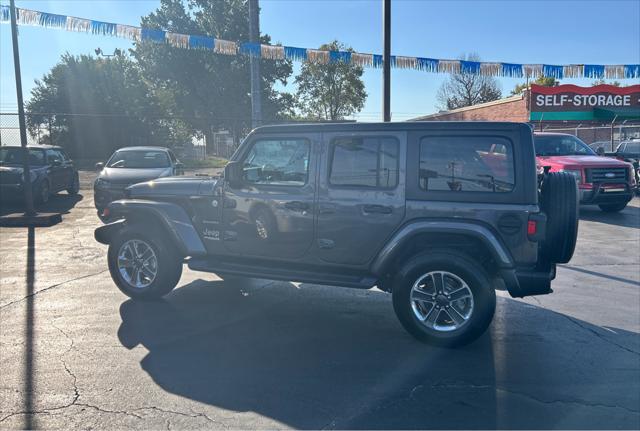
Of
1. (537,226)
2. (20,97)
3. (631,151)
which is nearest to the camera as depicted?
(537,226)

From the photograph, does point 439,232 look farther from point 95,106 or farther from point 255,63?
point 95,106

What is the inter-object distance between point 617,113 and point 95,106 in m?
31.5

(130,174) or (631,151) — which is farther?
(631,151)

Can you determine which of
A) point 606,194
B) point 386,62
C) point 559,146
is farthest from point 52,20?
point 606,194

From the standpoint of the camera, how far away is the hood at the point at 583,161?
12.2 meters

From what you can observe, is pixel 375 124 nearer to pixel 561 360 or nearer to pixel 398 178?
pixel 398 178

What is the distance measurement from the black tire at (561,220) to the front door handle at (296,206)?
226cm

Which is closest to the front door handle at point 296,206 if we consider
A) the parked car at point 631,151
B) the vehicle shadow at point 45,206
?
the vehicle shadow at point 45,206

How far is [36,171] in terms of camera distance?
13.6 m

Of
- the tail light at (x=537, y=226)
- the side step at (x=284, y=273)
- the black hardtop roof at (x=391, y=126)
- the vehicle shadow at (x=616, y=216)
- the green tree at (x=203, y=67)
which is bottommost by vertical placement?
the vehicle shadow at (x=616, y=216)

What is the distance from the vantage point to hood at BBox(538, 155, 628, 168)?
12180 mm

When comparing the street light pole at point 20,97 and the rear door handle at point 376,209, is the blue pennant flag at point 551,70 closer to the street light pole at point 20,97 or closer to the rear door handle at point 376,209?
the rear door handle at point 376,209

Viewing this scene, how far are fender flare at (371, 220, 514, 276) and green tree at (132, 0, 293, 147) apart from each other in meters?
37.0

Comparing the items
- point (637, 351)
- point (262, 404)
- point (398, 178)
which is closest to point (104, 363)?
point (262, 404)
